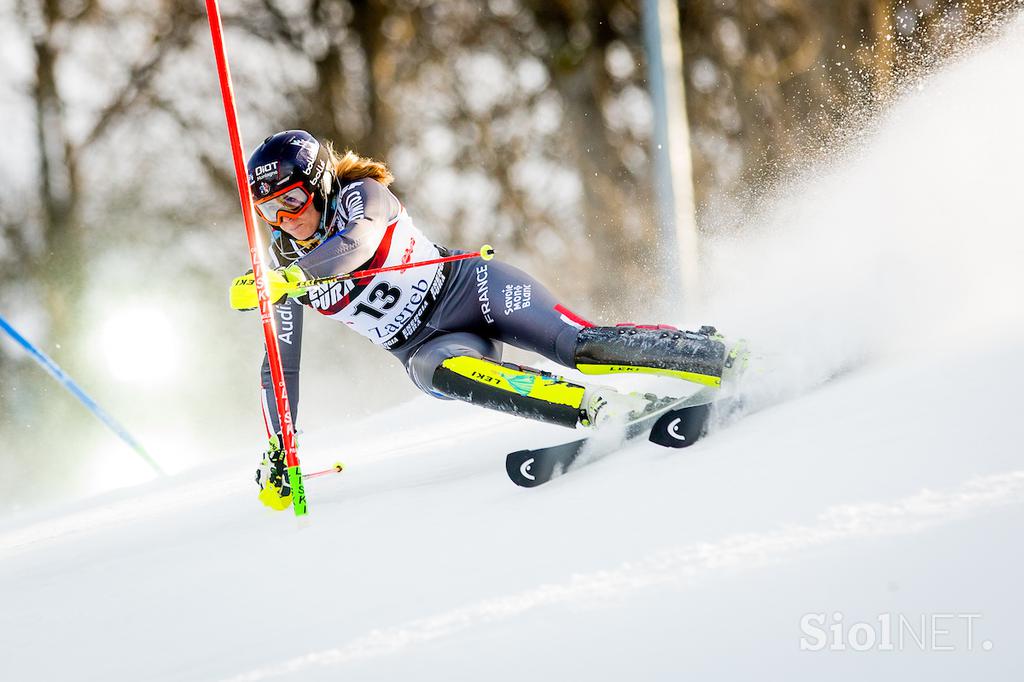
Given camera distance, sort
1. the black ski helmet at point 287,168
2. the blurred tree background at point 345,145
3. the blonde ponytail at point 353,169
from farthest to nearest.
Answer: the blurred tree background at point 345,145, the blonde ponytail at point 353,169, the black ski helmet at point 287,168

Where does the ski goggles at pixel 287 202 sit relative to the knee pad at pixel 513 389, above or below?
above

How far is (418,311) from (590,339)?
1.74 feet

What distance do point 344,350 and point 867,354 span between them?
23.0ft

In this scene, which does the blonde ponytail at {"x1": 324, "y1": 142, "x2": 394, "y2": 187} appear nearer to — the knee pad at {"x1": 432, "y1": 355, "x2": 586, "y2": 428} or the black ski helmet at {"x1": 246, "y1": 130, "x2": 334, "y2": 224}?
the black ski helmet at {"x1": 246, "y1": 130, "x2": 334, "y2": 224}

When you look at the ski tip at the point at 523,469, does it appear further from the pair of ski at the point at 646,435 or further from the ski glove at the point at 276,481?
the ski glove at the point at 276,481

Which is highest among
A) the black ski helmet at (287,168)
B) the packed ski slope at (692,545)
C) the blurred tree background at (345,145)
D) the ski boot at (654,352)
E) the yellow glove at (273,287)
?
the blurred tree background at (345,145)

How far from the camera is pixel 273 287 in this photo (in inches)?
89.4

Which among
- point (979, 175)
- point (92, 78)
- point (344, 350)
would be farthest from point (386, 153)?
point (979, 175)

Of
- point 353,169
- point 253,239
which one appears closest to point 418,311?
point 353,169

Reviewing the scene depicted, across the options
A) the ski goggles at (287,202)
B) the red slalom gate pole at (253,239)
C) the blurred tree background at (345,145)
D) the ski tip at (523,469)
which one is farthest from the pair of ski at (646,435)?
the blurred tree background at (345,145)

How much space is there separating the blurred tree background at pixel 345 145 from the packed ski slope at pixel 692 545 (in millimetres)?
5644

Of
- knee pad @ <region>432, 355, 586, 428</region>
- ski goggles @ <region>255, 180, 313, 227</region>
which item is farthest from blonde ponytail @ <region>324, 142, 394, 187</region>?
knee pad @ <region>432, 355, 586, 428</region>

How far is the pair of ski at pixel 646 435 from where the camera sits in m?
2.09

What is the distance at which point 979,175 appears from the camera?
3418mm
